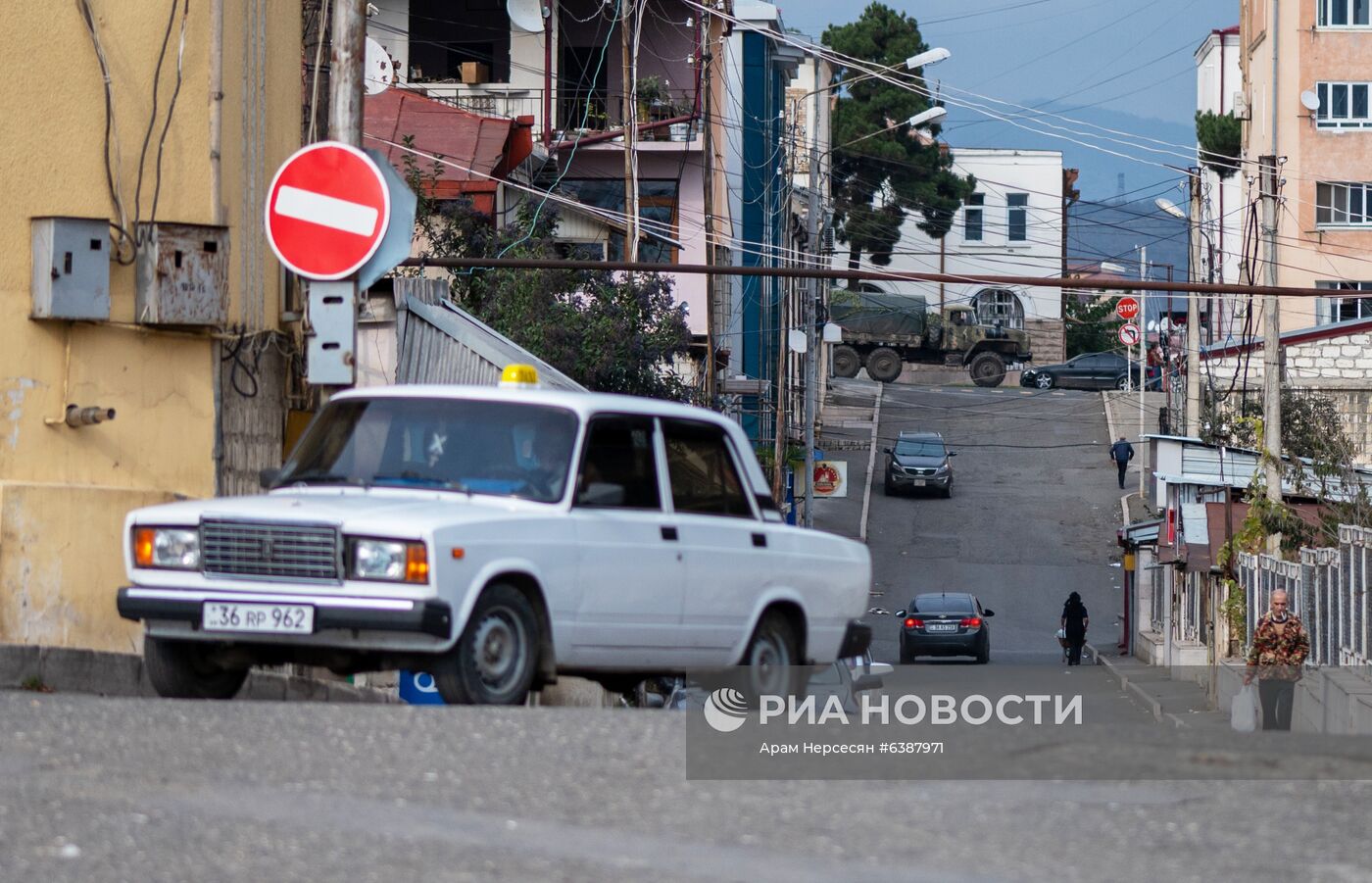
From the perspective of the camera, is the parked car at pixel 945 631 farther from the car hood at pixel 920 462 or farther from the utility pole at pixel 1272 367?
the car hood at pixel 920 462

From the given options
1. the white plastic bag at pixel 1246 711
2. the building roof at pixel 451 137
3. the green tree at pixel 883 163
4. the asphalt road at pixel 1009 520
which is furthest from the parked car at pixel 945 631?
the green tree at pixel 883 163

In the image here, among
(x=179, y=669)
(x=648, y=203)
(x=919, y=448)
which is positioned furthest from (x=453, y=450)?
(x=919, y=448)

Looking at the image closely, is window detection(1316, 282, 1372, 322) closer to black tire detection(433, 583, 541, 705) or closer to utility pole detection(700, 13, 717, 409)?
utility pole detection(700, 13, 717, 409)

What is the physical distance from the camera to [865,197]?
83.1m

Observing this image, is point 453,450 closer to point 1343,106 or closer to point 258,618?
point 258,618

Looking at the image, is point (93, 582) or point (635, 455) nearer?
point (635, 455)

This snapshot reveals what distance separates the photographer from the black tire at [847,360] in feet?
241

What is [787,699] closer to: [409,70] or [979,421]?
[409,70]

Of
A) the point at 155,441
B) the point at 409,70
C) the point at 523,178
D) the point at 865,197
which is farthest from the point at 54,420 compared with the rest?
the point at 865,197

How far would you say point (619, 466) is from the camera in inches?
348

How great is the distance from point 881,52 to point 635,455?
76.0 metres

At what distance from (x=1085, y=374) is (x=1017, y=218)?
24.3 meters

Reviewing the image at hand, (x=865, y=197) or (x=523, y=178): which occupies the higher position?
(x=865, y=197)

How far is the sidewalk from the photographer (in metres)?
52.7
